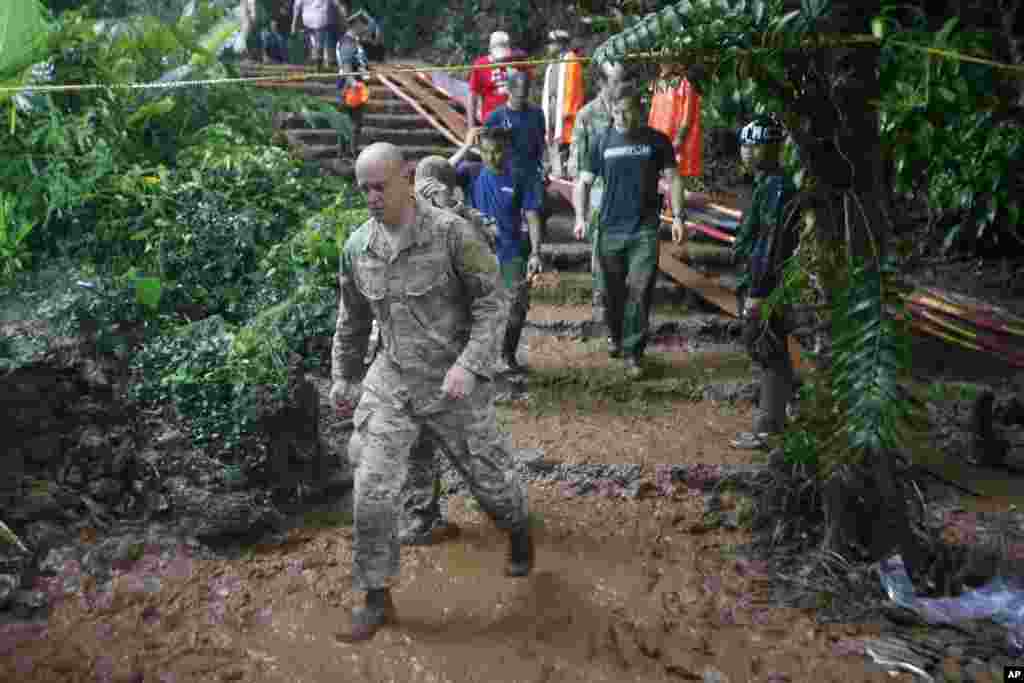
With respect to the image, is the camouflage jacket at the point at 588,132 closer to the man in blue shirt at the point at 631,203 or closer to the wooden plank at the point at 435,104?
the man in blue shirt at the point at 631,203

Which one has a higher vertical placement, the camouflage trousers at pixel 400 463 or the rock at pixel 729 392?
the camouflage trousers at pixel 400 463

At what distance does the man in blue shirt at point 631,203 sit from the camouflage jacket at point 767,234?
0.84m

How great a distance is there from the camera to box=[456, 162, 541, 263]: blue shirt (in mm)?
6332

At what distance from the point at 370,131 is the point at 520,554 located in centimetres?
848

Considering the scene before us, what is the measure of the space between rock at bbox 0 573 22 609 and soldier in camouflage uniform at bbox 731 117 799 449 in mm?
4095

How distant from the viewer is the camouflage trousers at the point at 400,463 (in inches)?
158

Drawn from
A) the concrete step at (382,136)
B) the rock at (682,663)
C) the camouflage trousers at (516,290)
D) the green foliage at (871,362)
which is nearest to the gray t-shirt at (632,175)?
the camouflage trousers at (516,290)

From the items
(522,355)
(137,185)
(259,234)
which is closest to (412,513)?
(522,355)

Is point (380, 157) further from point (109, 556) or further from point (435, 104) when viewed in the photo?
point (435, 104)

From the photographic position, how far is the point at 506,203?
6324mm

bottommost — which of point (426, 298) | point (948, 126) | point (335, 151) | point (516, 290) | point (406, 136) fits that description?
point (516, 290)

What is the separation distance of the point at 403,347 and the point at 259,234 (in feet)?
13.9

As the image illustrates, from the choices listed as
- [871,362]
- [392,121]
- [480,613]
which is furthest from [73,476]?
[392,121]

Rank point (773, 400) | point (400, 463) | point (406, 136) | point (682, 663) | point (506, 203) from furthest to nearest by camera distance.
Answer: point (406, 136) < point (506, 203) < point (773, 400) < point (400, 463) < point (682, 663)
